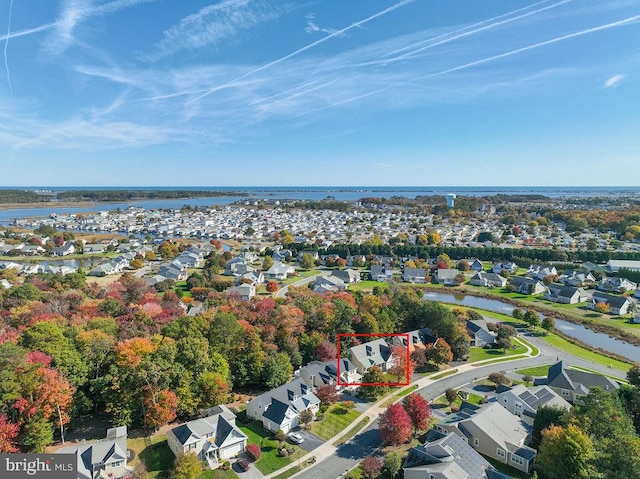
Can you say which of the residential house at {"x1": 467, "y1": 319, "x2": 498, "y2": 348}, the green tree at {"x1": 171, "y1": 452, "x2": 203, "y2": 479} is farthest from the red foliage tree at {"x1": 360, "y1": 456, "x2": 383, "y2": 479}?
the residential house at {"x1": 467, "y1": 319, "x2": 498, "y2": 348}

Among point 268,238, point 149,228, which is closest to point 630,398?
point 268,238

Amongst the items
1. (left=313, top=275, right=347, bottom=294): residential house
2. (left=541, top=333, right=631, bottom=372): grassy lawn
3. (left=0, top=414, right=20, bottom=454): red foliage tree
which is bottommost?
(left=541, top=333, right=631, bottom=372): grassy lawn

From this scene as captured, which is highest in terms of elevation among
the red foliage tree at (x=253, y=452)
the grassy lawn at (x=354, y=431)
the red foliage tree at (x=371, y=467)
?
the red foliage tree at (x=371, y=467)

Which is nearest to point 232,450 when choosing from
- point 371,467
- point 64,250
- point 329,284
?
point 371,467

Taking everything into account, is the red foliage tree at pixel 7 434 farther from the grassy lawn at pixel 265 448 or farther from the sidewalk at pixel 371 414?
the sidewalk at pixel 371 414

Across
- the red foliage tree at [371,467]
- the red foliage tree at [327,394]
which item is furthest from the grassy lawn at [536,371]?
the red foliage tree at [371,467]

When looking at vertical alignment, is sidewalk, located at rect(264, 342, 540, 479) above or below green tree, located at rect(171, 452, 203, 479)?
below

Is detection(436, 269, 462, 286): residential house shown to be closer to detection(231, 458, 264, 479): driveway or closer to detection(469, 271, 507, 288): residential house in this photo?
detection(469, 271, 507, 288): residential house
